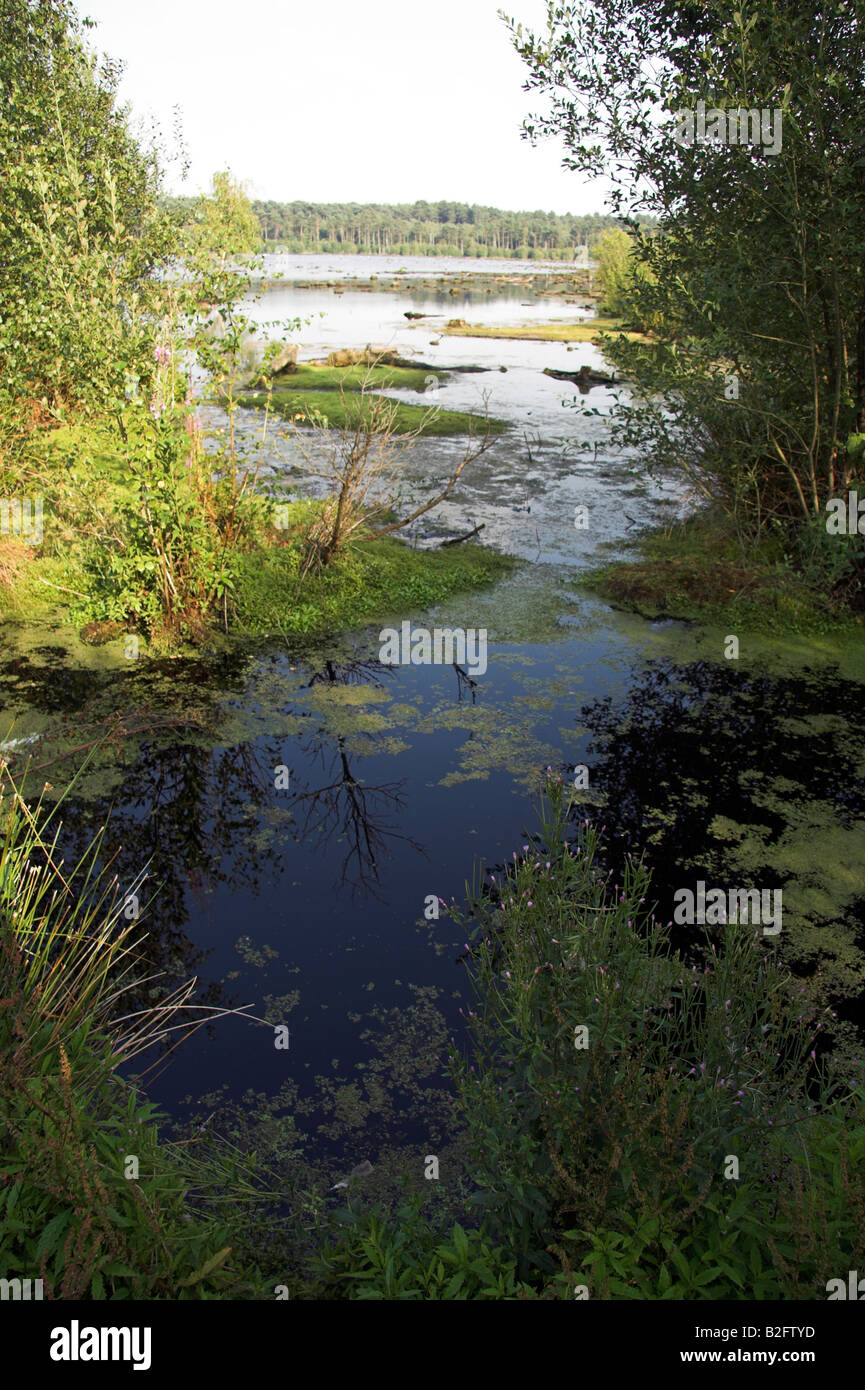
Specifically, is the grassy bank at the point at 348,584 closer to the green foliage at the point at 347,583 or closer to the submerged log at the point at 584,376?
the green foliage at the point at 347,583

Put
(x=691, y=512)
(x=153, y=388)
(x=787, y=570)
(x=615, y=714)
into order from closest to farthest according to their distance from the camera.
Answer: (x=615, y=714)
(x=153, y=388)
(x=787, y=570)
(x=691, y=512)

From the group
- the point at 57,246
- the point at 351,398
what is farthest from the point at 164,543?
→ the point at 351,398

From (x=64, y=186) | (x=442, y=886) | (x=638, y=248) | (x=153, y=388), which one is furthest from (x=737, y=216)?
(x=442, y=886)

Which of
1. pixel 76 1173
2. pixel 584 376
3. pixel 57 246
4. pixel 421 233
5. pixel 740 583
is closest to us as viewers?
pixel 76 1173

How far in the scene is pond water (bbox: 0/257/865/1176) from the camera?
3.66m

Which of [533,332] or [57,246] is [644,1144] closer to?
[57,246]

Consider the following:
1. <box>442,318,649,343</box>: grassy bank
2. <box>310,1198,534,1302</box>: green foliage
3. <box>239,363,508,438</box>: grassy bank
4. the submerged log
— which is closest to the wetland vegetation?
<box>310,1198,534,1302</box>: green foliage

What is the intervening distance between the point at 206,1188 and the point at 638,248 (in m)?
7.75

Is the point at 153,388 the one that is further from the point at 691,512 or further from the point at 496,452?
the point at 496,452

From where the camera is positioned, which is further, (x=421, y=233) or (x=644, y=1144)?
(x=421, y=233)

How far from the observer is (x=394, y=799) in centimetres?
536

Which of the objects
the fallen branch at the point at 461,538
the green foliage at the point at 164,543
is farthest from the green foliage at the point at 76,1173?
the fallen branch at the point at 461,538

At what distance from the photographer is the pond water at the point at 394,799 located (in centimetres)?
366
